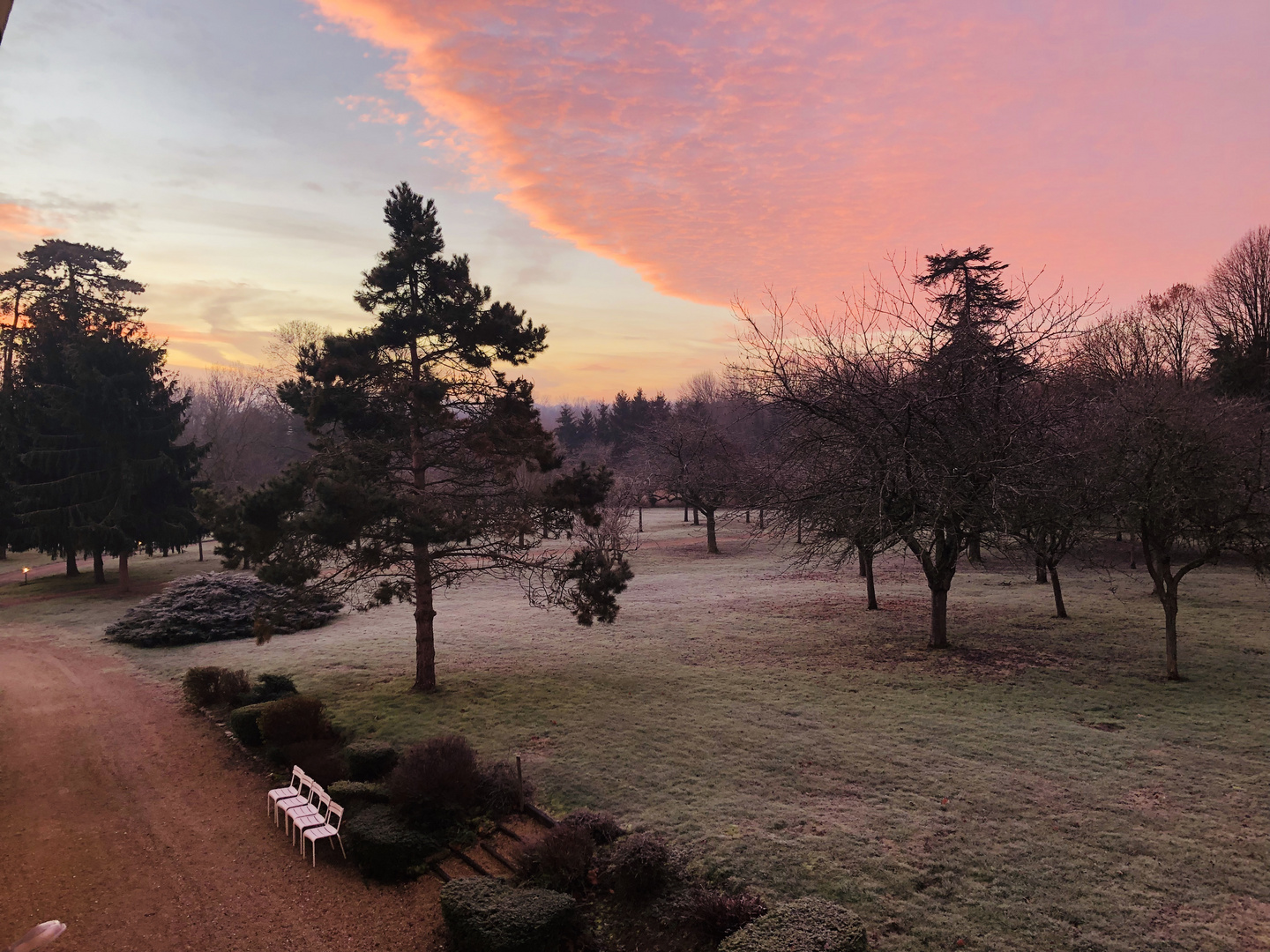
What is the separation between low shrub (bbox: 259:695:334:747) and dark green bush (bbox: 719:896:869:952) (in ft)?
35.8

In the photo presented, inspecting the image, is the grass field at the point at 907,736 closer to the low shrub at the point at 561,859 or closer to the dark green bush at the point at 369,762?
the low shrub at the point at 561,859

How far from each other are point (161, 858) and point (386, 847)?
12.3 feet

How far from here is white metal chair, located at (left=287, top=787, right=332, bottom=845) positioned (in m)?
10.6

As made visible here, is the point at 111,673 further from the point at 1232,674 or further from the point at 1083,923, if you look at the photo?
the point at 1232,674

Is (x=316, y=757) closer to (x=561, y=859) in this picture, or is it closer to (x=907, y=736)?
(x=561, y=859)

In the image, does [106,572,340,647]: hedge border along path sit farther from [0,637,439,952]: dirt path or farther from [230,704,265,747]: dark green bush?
[230,704,265,747]: dark green bush

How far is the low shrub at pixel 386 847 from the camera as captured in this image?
9844 mm

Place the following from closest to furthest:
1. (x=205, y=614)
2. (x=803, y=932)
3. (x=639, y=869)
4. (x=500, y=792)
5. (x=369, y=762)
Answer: (x=803, y=932) < (x=639, y=869) < (x=500, y=792) < (x=369, y=762) < (x=205, y=614)

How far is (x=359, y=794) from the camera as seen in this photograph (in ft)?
37.4

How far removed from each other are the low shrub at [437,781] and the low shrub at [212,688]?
8.46 m

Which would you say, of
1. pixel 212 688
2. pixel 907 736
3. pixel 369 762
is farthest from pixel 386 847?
pixel 212 688

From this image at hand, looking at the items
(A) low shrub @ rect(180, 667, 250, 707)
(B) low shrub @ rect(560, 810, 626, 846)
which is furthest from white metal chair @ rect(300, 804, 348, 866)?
(A) low shrub @ rect(180, 667, 250, 707)

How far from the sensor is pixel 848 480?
17.8 m

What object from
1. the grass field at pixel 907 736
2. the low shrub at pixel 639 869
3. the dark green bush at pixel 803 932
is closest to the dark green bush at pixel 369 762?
the grass field at pixel 907 736
